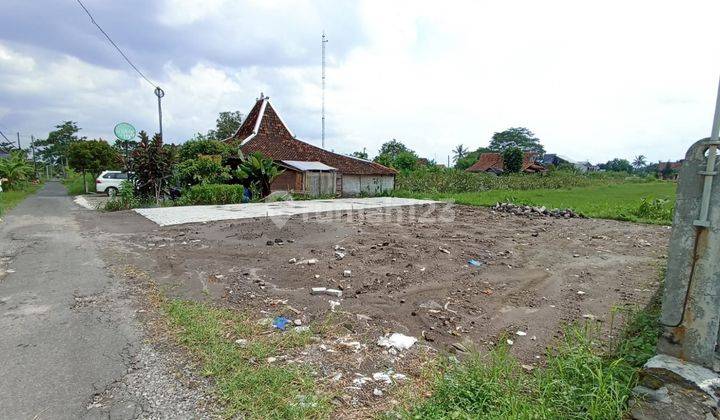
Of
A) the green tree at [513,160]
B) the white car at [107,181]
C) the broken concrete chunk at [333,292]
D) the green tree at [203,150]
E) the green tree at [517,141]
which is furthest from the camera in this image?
the green tree at [517,141]

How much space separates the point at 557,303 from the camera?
15.7 ft

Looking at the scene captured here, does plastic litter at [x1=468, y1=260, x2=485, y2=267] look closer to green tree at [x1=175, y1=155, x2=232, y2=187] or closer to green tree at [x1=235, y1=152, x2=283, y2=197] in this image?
green tree at [x1=175, y1=155, x2=232, y2=187]

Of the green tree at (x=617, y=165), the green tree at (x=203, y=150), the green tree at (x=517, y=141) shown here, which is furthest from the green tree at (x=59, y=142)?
the green tree at (x=617, y=165)

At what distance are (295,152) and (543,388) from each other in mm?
20144

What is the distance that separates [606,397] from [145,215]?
1253 cm

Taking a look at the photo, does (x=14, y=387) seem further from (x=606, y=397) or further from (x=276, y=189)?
(x=276, y=189)

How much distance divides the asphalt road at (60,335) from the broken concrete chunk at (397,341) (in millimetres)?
1988

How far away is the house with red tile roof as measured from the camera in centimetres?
2080

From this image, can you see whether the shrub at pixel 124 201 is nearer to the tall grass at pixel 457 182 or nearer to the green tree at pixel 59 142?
the tall grass at pixel 457 182

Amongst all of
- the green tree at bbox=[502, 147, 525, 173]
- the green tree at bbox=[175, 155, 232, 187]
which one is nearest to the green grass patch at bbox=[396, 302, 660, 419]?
the green tree at bbox=[175, 155, 232, 187]

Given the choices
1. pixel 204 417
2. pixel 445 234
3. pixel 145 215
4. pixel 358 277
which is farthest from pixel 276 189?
pixel 204 417

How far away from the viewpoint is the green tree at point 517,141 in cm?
6488

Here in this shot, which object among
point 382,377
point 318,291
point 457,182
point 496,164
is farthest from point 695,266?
point 496,164

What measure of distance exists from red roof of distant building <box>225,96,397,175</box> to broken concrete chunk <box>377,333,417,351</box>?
58.5 ft
